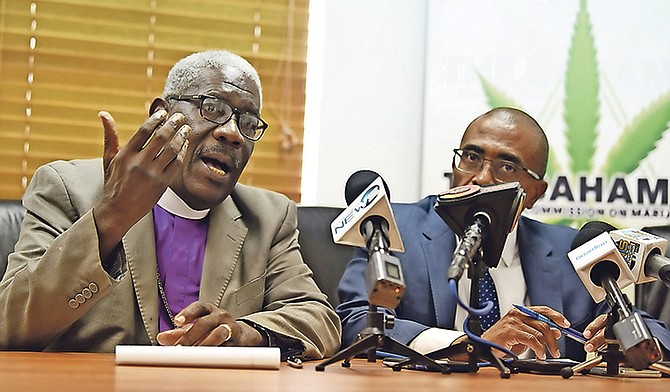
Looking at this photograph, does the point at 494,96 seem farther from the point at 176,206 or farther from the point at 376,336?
the point at 376,336

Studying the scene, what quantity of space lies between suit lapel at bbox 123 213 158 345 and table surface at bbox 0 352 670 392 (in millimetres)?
481

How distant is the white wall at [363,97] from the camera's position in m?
3.57

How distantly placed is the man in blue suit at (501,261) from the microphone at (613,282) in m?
0.94

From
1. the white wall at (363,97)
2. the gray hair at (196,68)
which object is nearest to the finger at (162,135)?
the gray hair at (196,68)

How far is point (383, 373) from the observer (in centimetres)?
155

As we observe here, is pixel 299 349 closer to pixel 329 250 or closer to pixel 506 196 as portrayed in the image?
pixel 506 196

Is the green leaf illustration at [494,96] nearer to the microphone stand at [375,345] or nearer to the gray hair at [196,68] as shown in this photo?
the gray hair at [196,68]

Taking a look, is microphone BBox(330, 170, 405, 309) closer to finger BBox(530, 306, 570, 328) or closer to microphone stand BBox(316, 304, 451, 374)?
microphone stand BBox(316, 304, 451, 374)

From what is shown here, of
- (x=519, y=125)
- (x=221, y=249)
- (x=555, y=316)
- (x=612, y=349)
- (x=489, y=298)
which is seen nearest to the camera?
(x=612, y=349)

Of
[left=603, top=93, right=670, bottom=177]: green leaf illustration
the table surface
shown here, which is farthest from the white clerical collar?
[left=603, top=93, right=670, bottom=177]: green leaf illustration

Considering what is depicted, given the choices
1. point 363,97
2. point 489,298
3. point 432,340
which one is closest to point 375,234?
point 432,340

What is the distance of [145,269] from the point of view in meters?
2.26

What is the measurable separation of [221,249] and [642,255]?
1211mm

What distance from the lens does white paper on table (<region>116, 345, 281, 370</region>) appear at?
4.97ft
